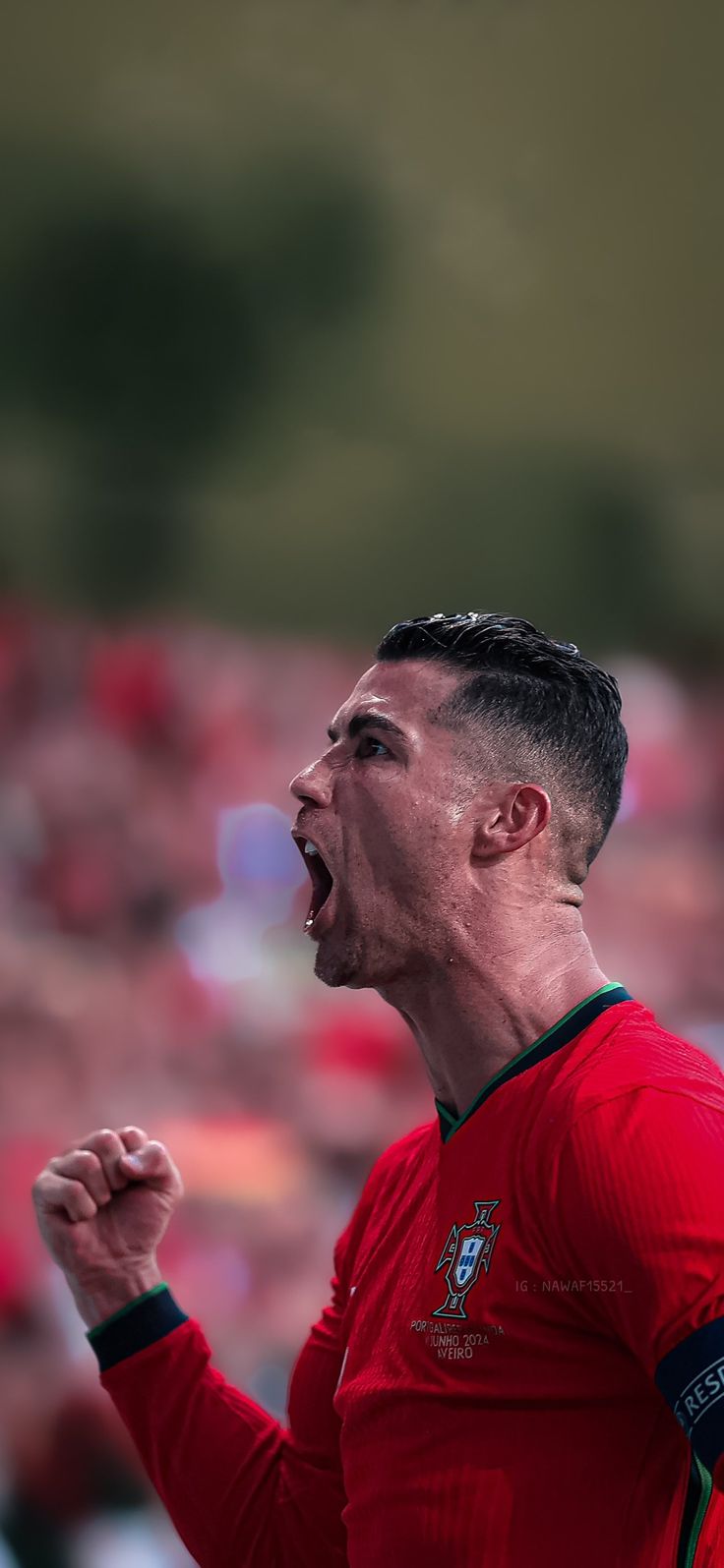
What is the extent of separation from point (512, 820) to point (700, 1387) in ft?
2.02

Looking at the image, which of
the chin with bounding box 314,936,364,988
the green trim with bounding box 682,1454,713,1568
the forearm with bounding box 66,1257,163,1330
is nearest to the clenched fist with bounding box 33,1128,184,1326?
the forearm with bounding box 66,1257,163,1330

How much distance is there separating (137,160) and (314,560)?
1443 mm

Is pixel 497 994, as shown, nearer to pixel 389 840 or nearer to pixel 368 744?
pixel 389 840

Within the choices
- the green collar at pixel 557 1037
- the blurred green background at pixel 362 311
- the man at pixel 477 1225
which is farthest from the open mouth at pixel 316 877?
the blurred green background at pixel 362 311

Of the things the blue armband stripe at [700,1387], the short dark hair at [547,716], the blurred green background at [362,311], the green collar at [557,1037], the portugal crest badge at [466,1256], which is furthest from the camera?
the blurred green background at [362,311]

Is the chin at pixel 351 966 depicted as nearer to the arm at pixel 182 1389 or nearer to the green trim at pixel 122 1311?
the arm at pixel 182 1389

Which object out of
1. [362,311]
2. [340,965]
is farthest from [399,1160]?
[362,311]

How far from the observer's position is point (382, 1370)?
1381 mm

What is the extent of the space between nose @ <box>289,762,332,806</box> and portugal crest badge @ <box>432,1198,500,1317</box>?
17.7 inches

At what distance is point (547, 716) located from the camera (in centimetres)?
157

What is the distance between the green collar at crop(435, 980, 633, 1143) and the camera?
4.66ft

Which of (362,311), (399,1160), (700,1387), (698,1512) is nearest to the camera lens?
(700,1387)

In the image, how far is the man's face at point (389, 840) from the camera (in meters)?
1.49

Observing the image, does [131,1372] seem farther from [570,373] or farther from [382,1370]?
[570,373]
